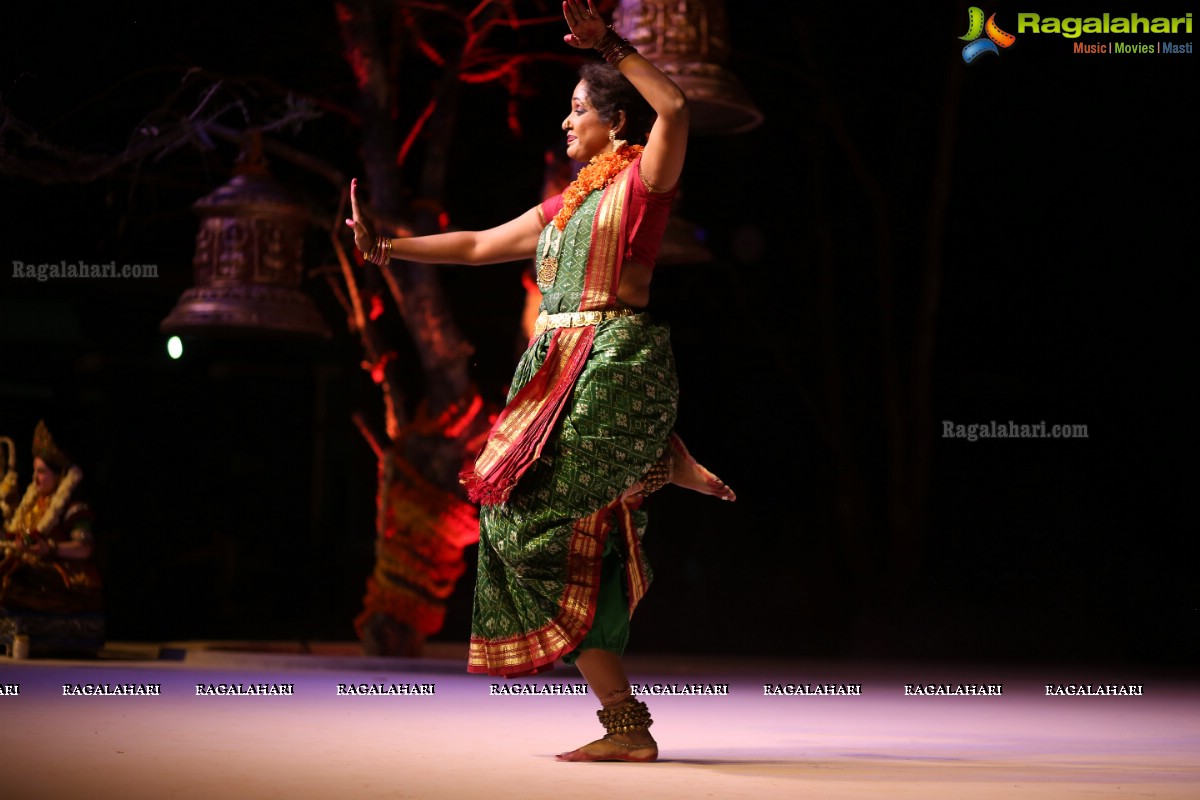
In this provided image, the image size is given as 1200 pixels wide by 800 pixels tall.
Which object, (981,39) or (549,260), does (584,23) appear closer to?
(549,260)

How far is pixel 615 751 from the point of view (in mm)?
3303

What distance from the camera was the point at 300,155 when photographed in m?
6.71

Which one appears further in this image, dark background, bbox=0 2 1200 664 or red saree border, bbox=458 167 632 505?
dark background, bbox=0 2 1200 664

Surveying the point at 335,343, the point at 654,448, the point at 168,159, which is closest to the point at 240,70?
the point at 168,159

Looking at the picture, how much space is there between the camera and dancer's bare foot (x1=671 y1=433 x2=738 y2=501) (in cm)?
346

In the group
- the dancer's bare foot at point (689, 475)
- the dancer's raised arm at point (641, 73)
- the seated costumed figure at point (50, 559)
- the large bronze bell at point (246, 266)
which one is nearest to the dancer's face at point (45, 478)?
the seated costumed figure at point (50, 559)

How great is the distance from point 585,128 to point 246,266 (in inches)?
107

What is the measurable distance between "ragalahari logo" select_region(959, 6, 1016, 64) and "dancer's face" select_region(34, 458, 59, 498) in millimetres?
4518

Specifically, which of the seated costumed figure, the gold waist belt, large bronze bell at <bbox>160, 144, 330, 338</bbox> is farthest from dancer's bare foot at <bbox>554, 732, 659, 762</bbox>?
the seated costumed figure

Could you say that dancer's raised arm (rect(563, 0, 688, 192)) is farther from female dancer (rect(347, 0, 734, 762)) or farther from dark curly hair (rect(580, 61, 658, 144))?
dark curly hair (rect(580, 61, 658, 144))

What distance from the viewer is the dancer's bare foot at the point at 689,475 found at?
3461 millimetres

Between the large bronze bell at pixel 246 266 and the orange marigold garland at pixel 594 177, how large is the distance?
2.62 metres

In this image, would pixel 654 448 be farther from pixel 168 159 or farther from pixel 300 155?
pixel 168 159

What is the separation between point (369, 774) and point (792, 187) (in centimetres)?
522
